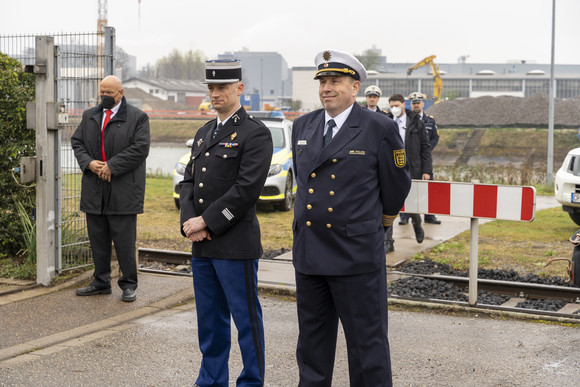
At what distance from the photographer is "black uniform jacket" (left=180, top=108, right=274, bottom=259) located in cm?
489

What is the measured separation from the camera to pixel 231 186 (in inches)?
196

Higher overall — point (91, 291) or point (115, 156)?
point (115, 156)

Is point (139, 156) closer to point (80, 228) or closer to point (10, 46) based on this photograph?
point (80, 228)

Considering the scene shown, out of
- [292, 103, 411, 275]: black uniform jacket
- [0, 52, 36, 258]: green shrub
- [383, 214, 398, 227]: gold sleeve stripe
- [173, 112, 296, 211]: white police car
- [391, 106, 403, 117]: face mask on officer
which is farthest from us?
[173, 112, 296, 211]: white police car

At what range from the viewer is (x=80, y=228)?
8.58 m

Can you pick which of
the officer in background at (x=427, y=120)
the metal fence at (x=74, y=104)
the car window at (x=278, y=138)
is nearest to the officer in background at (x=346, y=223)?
the metal fence at (x=74, y=104)

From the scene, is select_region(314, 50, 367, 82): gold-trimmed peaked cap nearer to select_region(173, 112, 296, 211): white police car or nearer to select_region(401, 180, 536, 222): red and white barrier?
select_region(401, 180, 536, 222): red and white barrier

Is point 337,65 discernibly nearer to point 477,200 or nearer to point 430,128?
point 477,200

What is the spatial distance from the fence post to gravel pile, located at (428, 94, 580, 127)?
211ft

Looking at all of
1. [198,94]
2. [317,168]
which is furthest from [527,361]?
[198,94]

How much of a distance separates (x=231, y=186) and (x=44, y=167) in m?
3.55

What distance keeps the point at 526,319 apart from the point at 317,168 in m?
3.61

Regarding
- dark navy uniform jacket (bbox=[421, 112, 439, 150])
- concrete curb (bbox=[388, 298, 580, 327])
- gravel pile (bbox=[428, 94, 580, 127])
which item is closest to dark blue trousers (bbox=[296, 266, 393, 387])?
concrete curb (bbox=[388, 298, 580, 327])

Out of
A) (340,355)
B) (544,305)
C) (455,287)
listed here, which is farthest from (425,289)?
(340,355)
